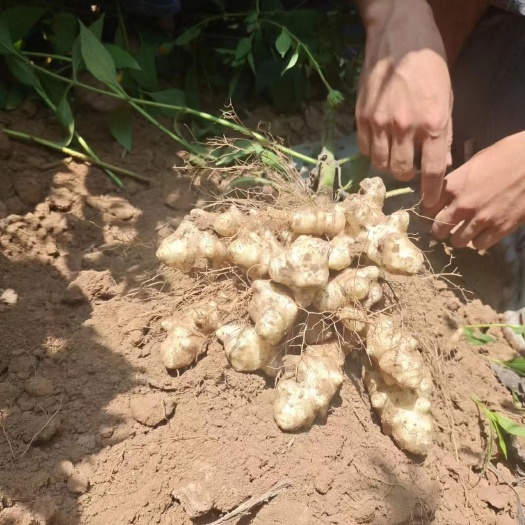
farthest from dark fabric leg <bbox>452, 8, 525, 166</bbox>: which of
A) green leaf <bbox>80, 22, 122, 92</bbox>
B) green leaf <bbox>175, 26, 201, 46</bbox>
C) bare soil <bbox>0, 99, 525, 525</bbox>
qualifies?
green leaf <bbox>80, 22, 122, 92</bbox>

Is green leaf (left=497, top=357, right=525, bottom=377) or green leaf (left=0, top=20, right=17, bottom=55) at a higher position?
green leaf (left=0, top=20, right=17, bottom=55)

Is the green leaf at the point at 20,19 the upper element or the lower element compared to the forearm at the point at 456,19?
lower

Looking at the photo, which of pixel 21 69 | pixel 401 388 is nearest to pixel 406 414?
pixel 401 388

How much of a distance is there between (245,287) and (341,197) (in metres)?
0.35

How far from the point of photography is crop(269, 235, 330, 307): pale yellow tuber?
1075 mm

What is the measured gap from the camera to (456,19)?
1686 millimetres

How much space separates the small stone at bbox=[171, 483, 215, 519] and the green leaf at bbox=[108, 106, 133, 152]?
0.97 meters

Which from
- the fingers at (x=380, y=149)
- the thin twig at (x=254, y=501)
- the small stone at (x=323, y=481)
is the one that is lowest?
the thin twig at (x=254, y=501)

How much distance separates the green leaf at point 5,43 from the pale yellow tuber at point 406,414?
119 centimetres

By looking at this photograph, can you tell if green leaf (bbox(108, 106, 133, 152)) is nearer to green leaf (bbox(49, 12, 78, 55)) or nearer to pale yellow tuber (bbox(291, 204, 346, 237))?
green leaf (bbox(49, 12, 78, 55))

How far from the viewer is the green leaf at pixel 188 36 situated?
1.71 meters

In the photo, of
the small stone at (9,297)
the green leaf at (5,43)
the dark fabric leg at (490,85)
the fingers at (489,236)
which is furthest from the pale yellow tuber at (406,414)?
the green leaf at (5,43)

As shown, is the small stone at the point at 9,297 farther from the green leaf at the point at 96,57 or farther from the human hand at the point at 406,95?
the human hand at the point at 406,95

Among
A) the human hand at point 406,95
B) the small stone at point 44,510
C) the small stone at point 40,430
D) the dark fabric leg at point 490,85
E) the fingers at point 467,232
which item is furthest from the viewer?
the dark fabric leg at point 490,85
